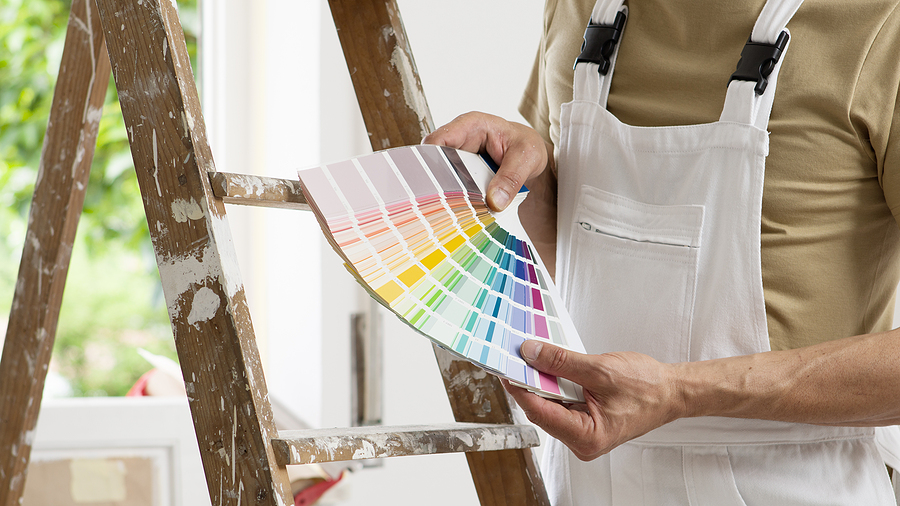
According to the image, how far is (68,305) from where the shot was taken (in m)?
2.52

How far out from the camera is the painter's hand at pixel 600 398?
21.1 inches

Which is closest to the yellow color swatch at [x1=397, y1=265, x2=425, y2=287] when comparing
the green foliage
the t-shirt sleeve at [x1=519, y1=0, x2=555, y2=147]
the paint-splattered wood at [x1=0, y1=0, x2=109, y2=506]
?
the t-shirt sleeve at [x1=519, y1=0, x2=555, y2=147]

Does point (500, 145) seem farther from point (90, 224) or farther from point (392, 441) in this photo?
point (90, 224)

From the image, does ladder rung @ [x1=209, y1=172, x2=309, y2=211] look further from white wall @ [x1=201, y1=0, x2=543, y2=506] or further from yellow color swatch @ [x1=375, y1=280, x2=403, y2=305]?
white wall @ [x1=201, y1=0, x2=543, y2=506]

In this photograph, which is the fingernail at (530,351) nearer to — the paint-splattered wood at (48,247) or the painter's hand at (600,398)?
the painter's hand at (600,398)

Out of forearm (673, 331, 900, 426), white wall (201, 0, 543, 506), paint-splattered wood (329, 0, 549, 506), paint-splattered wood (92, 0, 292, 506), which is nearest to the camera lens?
paint-splattered wood (92, 0, 292, 506)

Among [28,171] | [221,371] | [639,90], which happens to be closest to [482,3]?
[639,90]

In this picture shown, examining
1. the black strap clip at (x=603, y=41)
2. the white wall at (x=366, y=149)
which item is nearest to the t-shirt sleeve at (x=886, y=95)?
the black strap clip at (x=603, y=41)

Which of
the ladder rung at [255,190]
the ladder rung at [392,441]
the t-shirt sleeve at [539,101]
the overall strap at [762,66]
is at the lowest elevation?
the ladder rung at [392,441]

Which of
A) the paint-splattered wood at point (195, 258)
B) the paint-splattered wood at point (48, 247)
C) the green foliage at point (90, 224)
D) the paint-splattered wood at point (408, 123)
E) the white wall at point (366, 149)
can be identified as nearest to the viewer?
the paint-splattered wood at point (195, 258)

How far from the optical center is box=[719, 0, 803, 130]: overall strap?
0.63m

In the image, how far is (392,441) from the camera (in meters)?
0.55

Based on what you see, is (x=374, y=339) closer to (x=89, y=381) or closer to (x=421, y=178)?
(x=421, y=178)

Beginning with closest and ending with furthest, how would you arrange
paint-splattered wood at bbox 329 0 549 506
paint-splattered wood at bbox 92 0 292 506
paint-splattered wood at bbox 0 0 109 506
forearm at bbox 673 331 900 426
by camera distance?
paint-splattered wood at bbox 92 0 292 506 < forearm at bbox 673 331 900 426 < paint-splattered wood at bbox 329 0 549 506 < paint-splattered wood at bbox 0 0 109 506
